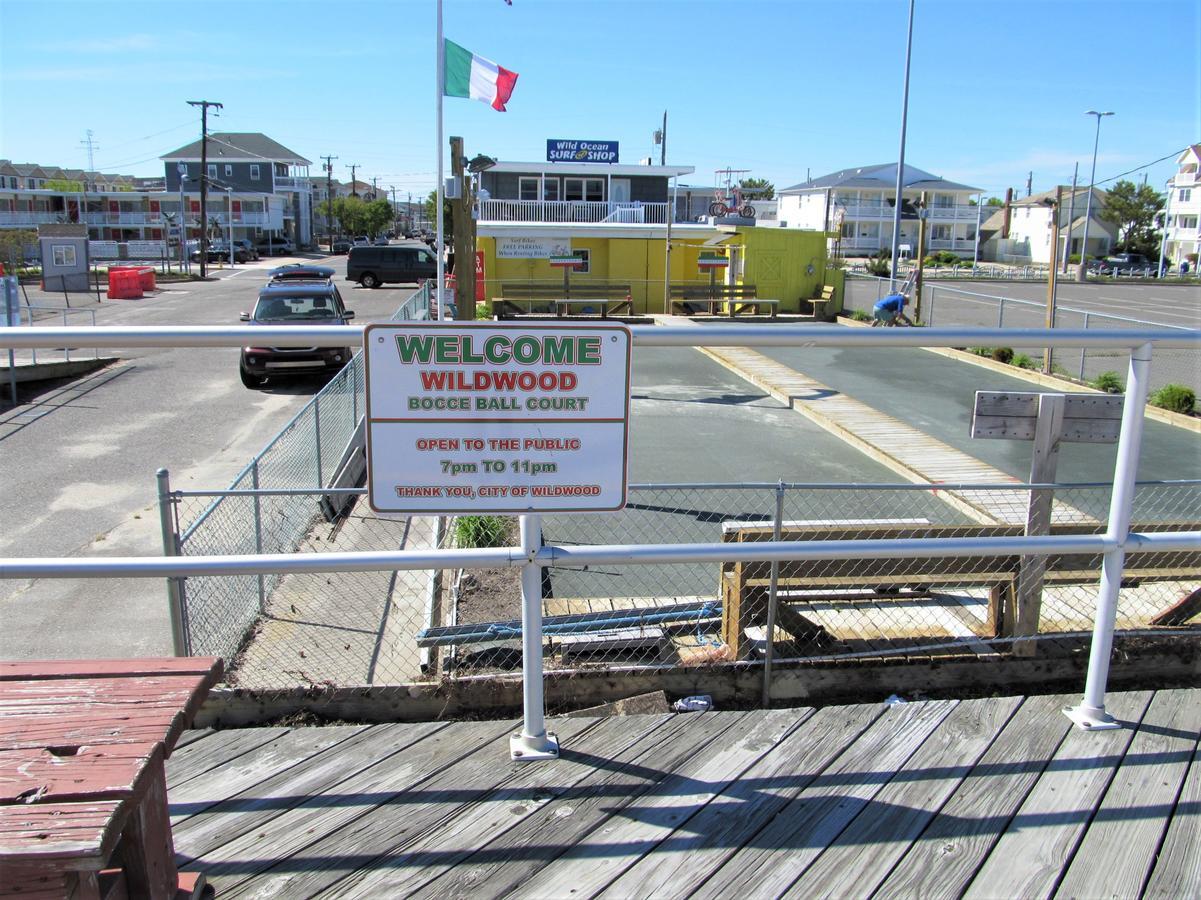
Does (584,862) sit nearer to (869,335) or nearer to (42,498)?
(869,335)

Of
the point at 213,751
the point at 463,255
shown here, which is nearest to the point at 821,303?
the point at 463,255

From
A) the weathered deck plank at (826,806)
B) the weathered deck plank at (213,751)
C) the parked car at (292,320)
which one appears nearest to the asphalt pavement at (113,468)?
the parked car at (292,320)

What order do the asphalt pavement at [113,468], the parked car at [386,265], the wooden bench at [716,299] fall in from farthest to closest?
1. the parked car at [386,265]
2. the wooden bench at [716,299]
3. the asphalt pavement at [113,468]

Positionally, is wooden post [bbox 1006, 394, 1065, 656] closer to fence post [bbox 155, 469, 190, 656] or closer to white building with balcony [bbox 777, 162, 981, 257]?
fence post [bbox 155, 469, 190, 656]

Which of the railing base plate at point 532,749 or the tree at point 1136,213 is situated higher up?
the tree at point 1136,213

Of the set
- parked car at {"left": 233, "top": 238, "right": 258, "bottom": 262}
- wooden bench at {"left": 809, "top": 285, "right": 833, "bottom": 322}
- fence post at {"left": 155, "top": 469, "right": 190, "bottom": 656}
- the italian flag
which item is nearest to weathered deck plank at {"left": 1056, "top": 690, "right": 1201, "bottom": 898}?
fence post at {"left": 155, "top": 469, "right": 190, "bottom": 656}

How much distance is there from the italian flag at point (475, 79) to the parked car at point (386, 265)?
32.7 meters

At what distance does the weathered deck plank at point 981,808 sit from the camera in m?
2.27

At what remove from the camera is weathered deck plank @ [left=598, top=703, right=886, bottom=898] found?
2.27m

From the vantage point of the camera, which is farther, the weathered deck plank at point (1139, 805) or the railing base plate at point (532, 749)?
the railing base plate at point (532, 749)

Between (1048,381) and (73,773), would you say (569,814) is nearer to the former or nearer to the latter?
(73,773)

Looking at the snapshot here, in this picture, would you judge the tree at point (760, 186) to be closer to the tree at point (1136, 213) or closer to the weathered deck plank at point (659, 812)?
the tree at point (1136, 213)

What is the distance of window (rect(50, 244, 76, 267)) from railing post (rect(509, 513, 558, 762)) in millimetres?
40014

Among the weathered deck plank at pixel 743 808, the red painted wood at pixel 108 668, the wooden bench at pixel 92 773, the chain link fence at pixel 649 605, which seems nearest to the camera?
the wooden bench at pixel 92 773
